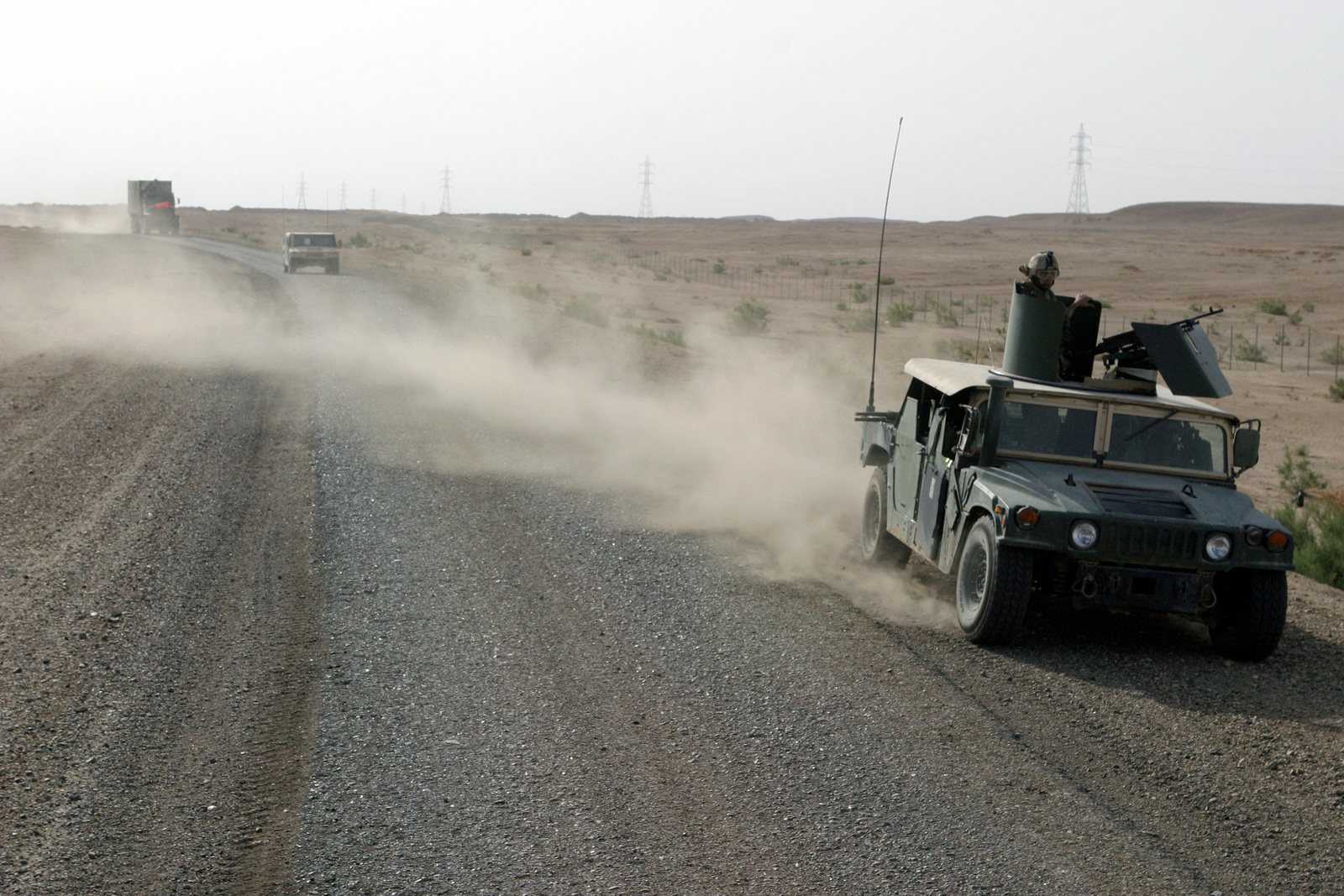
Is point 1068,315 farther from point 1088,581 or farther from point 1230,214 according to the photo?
point 1230,214

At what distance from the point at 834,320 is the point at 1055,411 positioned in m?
32.0

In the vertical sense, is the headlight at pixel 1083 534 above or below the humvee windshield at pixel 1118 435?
below

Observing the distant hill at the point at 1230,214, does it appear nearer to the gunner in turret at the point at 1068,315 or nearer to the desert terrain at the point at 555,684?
the desert terrain at the point at 555,684

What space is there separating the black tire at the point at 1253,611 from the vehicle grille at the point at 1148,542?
0.52 metres

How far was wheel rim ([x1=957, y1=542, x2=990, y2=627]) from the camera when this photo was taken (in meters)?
7.91

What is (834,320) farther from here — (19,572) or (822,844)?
(822,844)

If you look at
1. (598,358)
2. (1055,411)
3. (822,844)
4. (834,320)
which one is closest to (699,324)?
(834,320)

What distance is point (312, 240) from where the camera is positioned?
42375 millimetres

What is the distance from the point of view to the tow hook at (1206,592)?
756 cm

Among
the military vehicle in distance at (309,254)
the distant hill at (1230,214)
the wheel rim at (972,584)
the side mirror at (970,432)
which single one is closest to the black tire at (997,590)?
the wheel rim at (972,584)

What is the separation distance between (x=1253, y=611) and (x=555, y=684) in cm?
445

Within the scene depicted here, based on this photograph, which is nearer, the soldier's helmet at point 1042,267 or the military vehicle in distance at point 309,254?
the soldier's helmet at point 1042,267

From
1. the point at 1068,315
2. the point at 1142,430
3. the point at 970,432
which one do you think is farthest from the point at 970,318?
the point at 970,432

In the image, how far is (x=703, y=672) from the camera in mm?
7215
